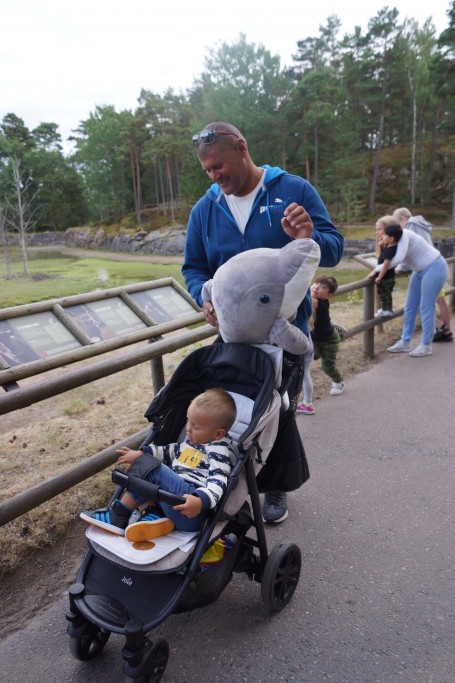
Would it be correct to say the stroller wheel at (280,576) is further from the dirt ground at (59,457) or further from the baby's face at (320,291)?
the baby's face at (320,291)

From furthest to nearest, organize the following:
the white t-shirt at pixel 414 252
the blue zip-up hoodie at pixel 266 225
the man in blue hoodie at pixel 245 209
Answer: the white t-shirt at pixel 414 252
the blue zip-up hoodie at pixel 266 225
the man in blue hoodie at pixel 245 209

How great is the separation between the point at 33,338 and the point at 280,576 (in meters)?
2.14

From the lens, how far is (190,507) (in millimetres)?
1652

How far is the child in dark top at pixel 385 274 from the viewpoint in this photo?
5.46 metres

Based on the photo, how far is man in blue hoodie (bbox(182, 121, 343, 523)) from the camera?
2074 mm

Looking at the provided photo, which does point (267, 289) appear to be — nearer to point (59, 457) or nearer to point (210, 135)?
point (210, 135)

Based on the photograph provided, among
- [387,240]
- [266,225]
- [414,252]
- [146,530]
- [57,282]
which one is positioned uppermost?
[266,225]

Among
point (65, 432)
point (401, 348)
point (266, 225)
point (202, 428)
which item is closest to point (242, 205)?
point (266, 225)

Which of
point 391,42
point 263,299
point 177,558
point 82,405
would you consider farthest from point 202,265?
point 391,42

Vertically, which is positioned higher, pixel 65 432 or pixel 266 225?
pixel 266 225

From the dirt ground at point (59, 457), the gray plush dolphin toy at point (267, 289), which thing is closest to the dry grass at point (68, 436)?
the dirt ground at point (59, 457)

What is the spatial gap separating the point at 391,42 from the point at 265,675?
129 feet

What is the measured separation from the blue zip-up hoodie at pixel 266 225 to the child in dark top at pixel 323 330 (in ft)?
5.72

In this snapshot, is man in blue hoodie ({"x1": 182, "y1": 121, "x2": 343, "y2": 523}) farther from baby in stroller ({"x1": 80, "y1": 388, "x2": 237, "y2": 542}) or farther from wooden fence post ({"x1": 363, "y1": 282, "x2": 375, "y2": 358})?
wooden fence post ({"x1": 363, "y1": 282, "x2": 375, "y2": 358})
